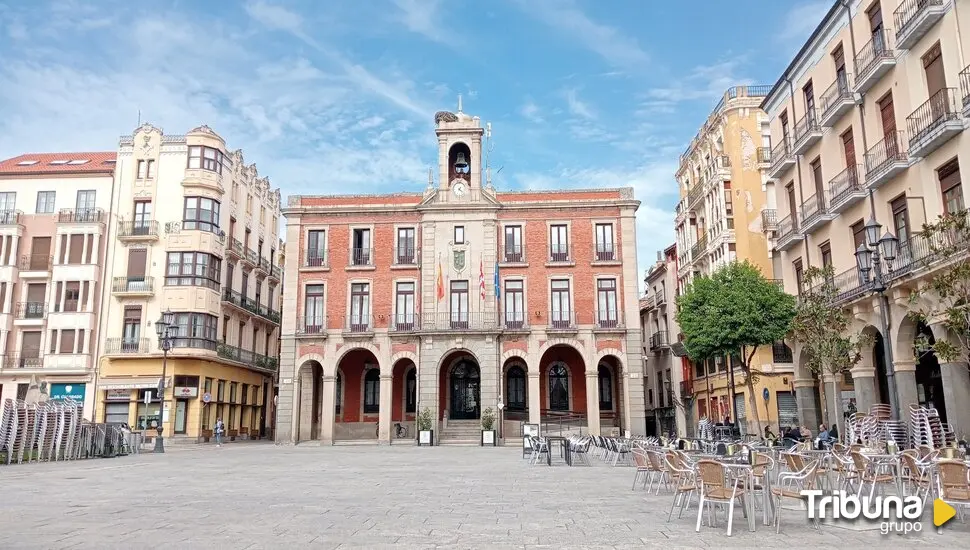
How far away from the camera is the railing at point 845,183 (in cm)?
2328

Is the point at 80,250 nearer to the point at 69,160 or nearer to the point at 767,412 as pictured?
the point at 69,160

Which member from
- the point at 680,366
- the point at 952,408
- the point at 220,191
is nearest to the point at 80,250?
the point at 220,191

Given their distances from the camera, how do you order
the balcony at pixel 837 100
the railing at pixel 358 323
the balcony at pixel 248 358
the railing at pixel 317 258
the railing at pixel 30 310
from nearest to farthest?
the balcony at pixel 837 100 < the railing at pixel 358 323 < the railing at pixel 317 258 < the railing at pixel 30 310 < the balcony at pixel 248 358

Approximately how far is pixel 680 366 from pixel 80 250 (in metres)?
36.6

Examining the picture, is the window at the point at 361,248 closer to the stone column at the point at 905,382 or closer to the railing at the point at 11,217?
the railing at the point at 11,217

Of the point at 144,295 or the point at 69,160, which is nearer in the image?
the point at 144,295

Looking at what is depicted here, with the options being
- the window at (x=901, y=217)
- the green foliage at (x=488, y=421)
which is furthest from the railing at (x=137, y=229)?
the window at (x=901, y=217)

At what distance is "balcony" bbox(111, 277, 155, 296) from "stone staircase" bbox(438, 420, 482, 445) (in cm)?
1826

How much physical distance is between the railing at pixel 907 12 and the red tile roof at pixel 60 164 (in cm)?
3991

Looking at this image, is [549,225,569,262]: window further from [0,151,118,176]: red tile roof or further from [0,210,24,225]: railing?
[0,210,24,225]: railing

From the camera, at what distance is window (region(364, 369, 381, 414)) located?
1615 inches

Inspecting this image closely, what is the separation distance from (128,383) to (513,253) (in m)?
22.3

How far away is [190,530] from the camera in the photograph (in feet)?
28.6

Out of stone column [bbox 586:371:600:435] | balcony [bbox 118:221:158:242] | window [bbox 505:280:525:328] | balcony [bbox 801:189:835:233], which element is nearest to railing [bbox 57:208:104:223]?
balcony [bbox 118:221:158:242]
